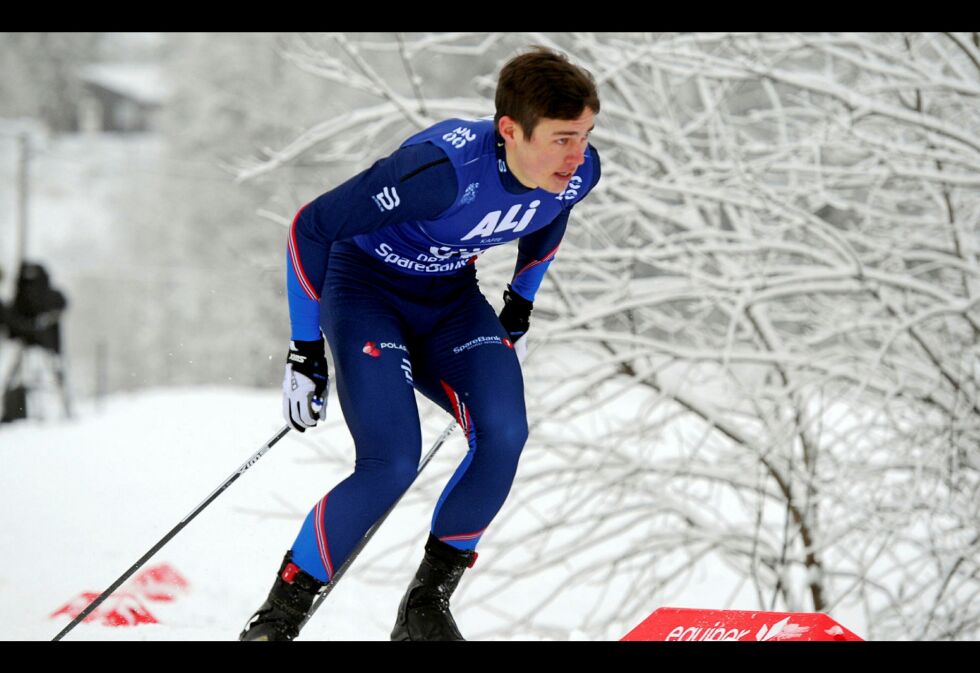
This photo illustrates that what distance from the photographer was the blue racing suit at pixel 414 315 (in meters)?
2.68

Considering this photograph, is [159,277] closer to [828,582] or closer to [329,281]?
[828,582]

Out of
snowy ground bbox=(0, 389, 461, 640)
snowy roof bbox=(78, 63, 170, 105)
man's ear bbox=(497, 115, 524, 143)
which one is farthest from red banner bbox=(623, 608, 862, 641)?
snowy roof bbox=(78, 63, 170, 105)

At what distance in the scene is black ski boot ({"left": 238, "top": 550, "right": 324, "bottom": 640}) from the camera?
2.66 metres

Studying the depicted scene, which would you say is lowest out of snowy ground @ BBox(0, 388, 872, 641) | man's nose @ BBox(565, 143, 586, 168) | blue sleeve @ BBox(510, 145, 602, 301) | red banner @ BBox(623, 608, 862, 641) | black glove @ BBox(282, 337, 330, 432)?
red banner @ BBox(623, 608, 862, 641)

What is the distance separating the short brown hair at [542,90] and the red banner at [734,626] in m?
1.30

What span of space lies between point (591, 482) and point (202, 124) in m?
18.3

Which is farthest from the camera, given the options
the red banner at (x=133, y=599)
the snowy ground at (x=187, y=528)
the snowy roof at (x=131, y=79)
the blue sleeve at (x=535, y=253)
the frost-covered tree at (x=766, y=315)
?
the snowy roof at (x=131, y=79)

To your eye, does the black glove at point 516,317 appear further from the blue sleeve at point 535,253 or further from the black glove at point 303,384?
the black glove at point 303,384

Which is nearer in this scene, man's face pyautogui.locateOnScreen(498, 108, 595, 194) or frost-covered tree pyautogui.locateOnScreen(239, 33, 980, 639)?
man's face pyautogui.locateOnScreen(498, 108, 595, 194)

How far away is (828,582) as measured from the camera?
5945mm

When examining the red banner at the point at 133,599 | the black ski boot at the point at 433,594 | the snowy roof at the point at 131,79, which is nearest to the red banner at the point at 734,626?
the black ski boot at the point at 433,594

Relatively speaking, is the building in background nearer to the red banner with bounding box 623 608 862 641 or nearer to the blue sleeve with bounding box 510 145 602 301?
the blue sleeve with bounding box 510 145 602 301

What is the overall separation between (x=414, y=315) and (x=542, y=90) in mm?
746
